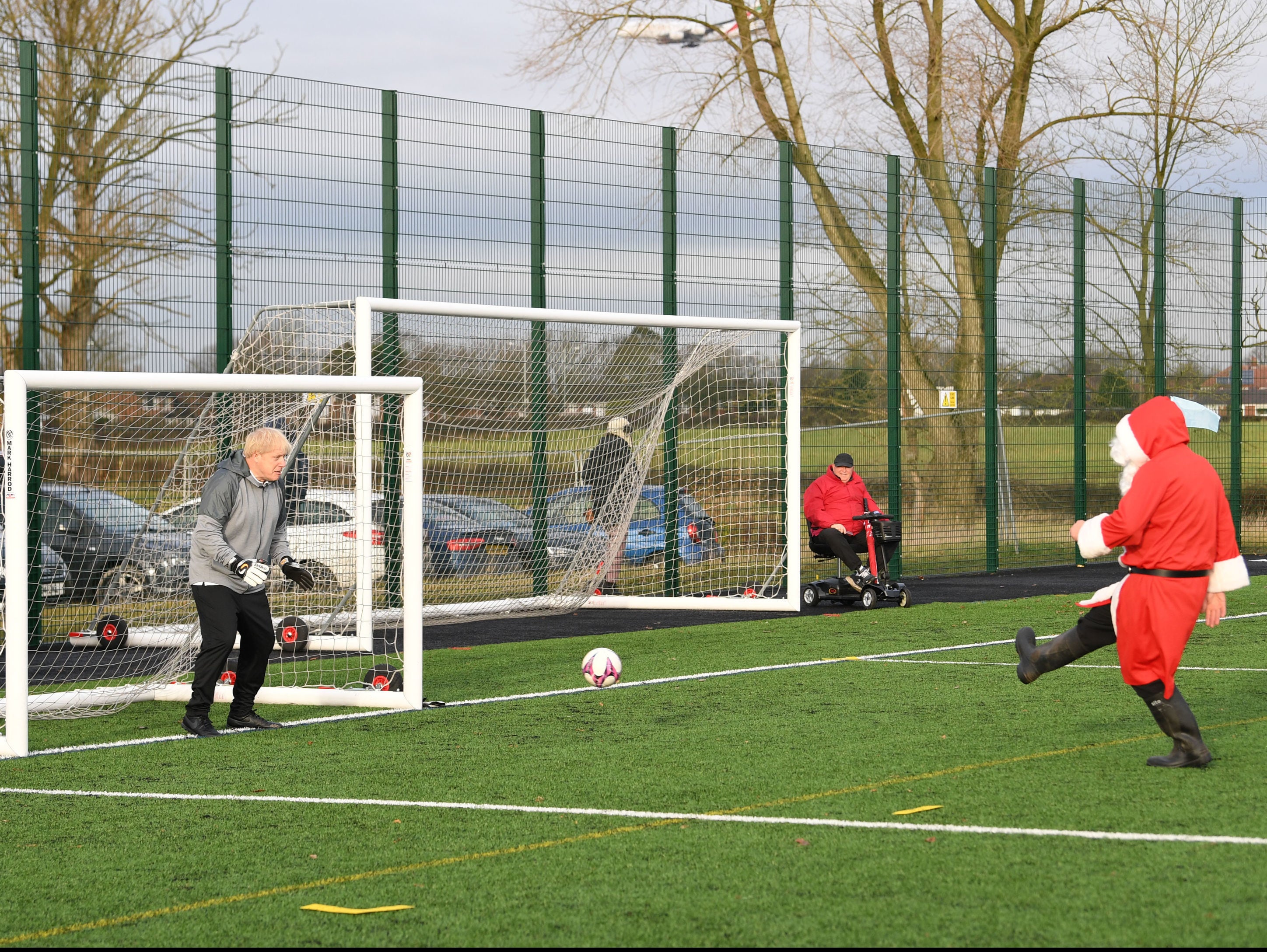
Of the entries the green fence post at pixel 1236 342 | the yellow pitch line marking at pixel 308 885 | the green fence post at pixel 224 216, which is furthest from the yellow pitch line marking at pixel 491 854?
the green fence post at pixel 1236 342

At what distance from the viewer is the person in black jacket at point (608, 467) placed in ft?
43.3

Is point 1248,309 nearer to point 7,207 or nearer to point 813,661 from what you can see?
point 813,661

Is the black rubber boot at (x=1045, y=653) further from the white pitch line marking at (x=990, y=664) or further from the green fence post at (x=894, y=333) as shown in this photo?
the green fence post at (x=894, y=333)

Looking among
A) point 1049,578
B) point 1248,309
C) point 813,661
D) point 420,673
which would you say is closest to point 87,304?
point 420,673

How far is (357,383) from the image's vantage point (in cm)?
870

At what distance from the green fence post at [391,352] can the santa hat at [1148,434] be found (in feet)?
13.9

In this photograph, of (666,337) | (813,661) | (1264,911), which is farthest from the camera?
(666,337)

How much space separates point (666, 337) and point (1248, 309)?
11.3m

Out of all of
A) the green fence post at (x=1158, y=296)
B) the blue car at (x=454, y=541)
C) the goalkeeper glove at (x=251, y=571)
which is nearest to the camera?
the goalkeeper glove at (x=251, y=571)

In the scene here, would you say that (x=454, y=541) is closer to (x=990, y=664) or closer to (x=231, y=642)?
(x=231, y=642)

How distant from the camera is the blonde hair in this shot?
8133 millimetres

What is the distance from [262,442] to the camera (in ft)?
26.7

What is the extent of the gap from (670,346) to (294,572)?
6.17 meters

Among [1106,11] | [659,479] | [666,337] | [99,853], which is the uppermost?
Result: [1106,11]
